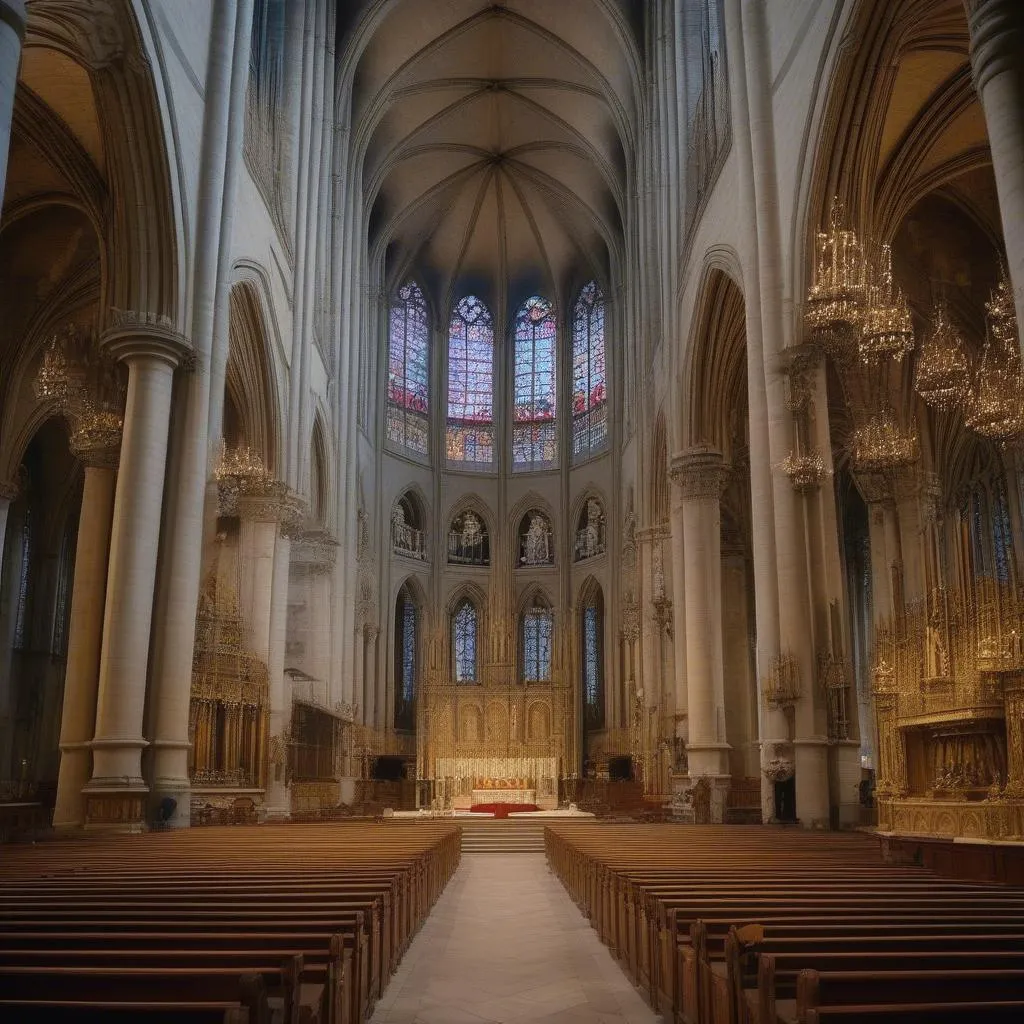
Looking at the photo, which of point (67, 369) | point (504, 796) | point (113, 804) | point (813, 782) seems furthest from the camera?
point (504, 796)

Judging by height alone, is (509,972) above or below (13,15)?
below

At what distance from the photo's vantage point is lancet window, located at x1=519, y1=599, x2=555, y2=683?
41.8 meters

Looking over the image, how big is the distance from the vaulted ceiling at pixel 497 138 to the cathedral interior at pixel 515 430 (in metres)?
0.16

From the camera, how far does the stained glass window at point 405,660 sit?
4056 centimetres

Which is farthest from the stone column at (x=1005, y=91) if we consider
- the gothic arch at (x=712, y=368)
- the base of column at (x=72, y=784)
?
the gothic arch at (x=712, y=368)

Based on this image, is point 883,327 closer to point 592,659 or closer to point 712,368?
point 712,368

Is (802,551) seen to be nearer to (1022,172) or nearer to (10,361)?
(1022,172)

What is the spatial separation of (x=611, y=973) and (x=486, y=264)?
129 feet

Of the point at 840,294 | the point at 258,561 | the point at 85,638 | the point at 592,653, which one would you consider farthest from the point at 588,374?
the point at 840,294

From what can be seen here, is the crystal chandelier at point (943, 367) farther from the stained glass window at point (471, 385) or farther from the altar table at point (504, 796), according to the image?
the stained glass window at point (471, 385)

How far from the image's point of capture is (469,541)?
42.7 metres

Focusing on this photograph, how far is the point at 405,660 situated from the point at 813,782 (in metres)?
27.6

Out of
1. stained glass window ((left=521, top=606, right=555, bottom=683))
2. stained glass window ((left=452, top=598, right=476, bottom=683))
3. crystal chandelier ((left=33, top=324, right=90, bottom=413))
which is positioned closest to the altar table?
stained glass window ((left=521, top=606, right=555, bottom=683))

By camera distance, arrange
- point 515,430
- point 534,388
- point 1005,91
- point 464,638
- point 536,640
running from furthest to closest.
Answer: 1. point 534,388
2. point 515,430
3. point 464,638
4. point 536,640
5. point 1005,91
